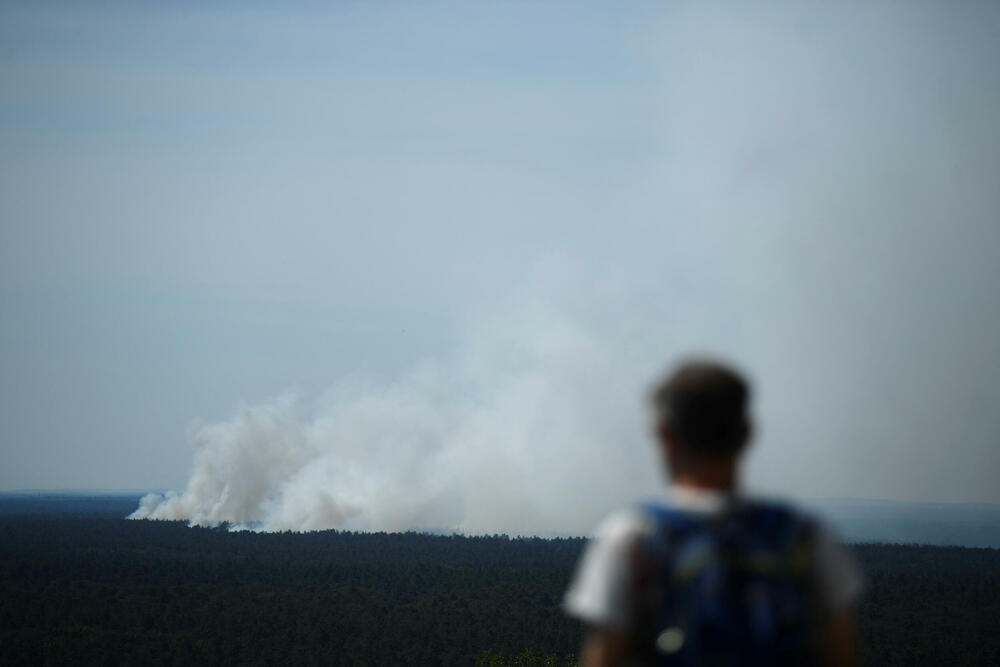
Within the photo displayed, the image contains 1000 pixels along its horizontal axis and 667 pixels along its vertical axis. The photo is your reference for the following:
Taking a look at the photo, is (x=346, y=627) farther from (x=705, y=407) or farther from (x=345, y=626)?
(x=705, y=407)

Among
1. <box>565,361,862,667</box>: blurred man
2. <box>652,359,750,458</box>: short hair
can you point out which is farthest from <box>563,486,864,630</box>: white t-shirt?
<box>652,359,750,458</box>: short hair

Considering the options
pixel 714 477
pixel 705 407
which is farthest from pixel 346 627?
pixel 705 407

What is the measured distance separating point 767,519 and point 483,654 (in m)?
144

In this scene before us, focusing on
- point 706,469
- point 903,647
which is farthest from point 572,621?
point 706,469

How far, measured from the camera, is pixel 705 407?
20.8ft

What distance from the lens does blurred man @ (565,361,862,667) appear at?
6.02 m

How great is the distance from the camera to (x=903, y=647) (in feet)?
498

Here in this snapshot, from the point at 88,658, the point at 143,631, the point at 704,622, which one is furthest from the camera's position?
the point at 143,631

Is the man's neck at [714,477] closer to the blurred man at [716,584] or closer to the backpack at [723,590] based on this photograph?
the blurred man at [716,584]

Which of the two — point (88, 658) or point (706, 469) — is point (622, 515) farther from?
point (88, 658)

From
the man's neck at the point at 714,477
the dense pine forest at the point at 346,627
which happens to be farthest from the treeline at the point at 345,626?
the man's neck at the point at 714,477

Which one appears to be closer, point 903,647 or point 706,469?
point 706,469

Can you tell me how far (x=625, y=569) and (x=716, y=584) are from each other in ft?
1.58

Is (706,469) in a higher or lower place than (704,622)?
higher
